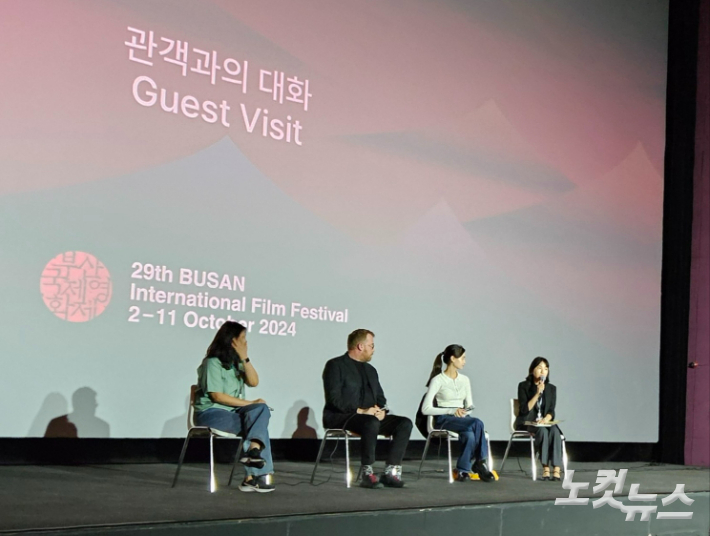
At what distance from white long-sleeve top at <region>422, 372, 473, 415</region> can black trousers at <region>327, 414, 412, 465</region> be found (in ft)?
1.30

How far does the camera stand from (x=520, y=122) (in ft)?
19.8

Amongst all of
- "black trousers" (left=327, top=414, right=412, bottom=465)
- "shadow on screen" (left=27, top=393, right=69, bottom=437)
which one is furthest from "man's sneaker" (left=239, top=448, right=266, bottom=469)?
"shadow on screen" (left=27, top=393, right=69, bottom=437)

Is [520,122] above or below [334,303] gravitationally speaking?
above

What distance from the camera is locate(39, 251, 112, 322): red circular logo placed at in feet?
13.5

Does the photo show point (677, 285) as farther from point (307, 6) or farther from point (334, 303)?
point (307, 6)

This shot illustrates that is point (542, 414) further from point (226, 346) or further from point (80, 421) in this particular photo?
point (80, 421)

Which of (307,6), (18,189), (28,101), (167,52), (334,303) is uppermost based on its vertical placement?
(307,6)

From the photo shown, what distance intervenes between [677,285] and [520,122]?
2.01 metres

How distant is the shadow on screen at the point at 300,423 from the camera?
496 cm

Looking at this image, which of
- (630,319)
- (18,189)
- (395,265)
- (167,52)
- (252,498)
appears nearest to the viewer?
(252,498)

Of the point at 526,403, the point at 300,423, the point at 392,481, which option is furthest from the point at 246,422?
the point at 526,403

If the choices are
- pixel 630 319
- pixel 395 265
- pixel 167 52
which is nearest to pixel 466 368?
pixel 395 265

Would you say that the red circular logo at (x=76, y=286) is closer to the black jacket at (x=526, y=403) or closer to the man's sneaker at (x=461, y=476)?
the man's sneaker at (x=461, y=476)

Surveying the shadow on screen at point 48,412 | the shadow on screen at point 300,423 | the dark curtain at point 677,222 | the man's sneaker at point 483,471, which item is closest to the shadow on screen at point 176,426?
the shadow on screen at point 48,412
